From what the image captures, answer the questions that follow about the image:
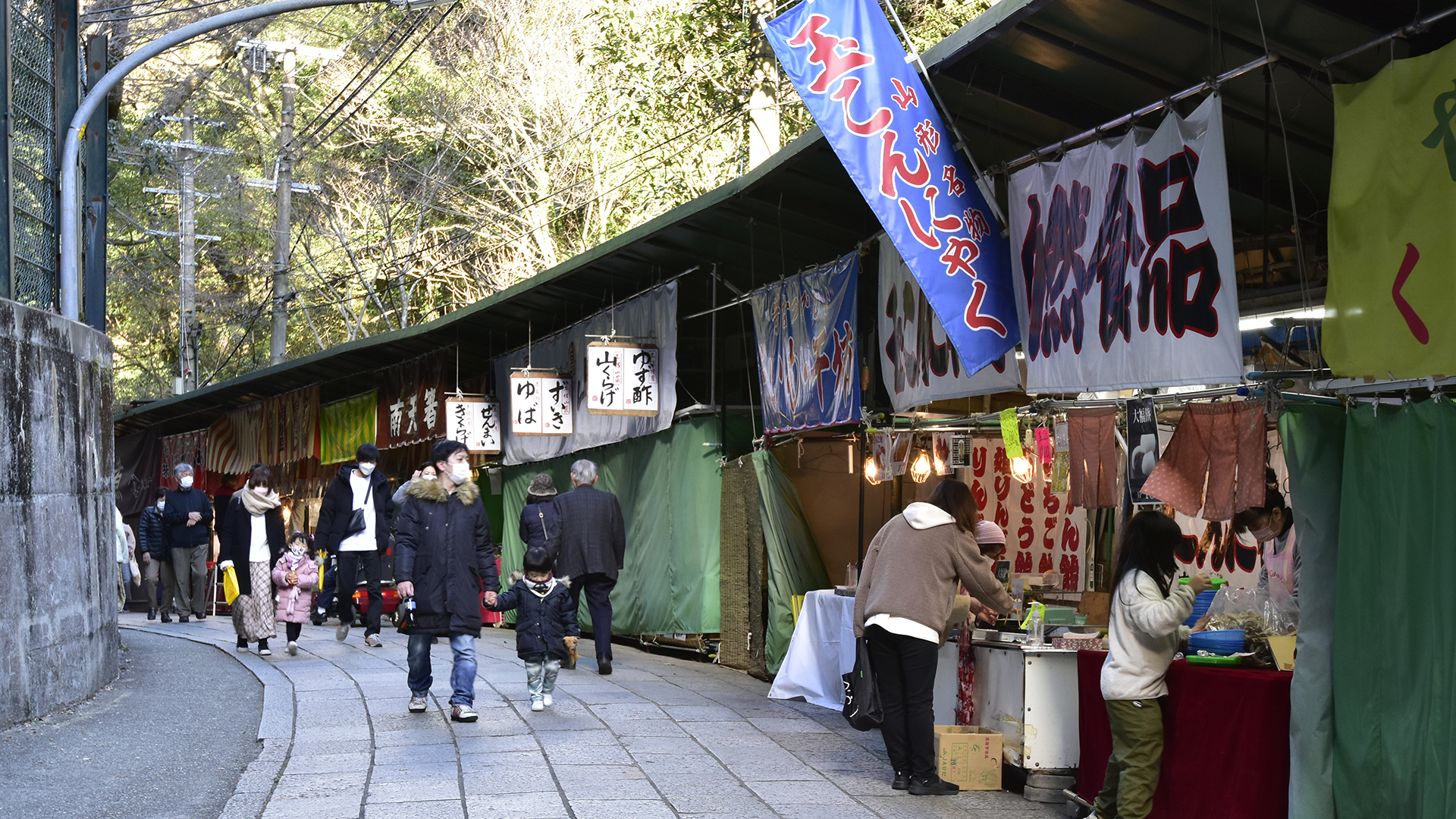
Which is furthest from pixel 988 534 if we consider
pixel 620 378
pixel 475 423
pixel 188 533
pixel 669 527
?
pixel 188 533

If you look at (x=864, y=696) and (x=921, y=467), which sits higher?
(x=921, y=467)

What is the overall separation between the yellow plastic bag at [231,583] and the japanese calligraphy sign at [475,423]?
4.51m

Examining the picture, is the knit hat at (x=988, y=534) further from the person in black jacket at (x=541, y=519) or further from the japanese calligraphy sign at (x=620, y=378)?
the japanese calligraphy sign at (x=620, y=378)

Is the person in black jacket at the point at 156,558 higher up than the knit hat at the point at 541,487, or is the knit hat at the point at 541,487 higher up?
the knit hat at the point at 541,487

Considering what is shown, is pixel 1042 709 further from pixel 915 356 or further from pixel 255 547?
pixel 255 547

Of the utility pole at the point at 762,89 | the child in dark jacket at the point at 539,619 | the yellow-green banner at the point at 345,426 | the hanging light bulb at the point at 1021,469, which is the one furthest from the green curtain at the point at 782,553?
the yellow-green banner at the point at 345,426

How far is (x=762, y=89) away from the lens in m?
20.1

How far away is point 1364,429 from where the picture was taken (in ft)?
17.6

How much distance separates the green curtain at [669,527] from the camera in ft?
44.5

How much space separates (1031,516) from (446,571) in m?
5.51

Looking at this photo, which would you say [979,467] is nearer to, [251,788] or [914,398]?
[914,398]

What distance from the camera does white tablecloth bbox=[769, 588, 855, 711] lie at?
33.6ft

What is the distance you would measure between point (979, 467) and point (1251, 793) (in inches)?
261

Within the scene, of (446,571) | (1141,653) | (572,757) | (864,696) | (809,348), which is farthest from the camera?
(809,348)
